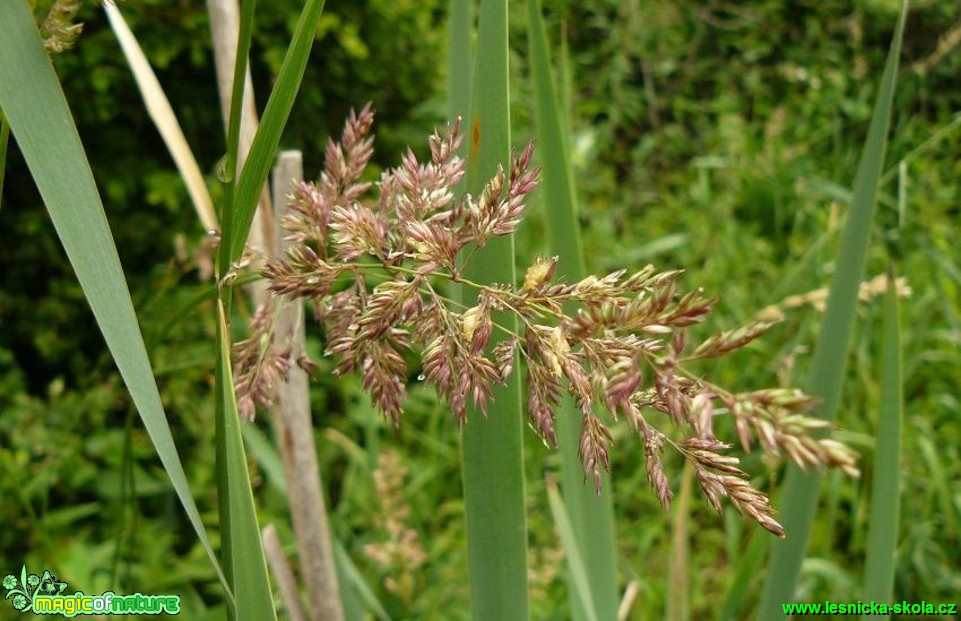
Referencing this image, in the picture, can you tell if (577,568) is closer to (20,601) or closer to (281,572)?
(281,572)

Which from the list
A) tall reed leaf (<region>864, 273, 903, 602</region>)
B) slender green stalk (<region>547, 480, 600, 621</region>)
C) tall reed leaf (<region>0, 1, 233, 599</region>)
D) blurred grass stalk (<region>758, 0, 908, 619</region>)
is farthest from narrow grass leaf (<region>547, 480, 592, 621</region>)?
tall reed leaf (<region>0, 1, 233, 599</region>)

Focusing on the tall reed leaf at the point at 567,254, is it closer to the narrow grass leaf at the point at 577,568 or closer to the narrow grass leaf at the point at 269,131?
the narrow grass leaf at the point at 577,568

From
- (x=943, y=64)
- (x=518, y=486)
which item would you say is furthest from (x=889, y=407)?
(x=943, y=64)

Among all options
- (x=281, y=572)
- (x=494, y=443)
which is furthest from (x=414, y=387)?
(x=494, y=443)

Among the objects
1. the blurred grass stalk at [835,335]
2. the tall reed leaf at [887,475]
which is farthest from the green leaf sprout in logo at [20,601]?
the tall reed leaf at [887,475]

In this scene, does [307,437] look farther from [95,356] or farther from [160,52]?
[95,356]
